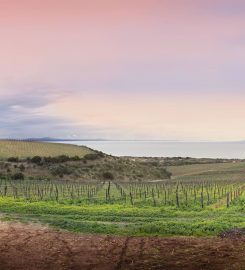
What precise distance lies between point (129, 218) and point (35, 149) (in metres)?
85.1

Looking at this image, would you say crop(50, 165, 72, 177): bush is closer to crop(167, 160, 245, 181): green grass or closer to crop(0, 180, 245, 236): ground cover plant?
crop(167, 160, 245, 181): green grass

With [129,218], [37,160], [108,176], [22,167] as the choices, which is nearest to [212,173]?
[108,176]

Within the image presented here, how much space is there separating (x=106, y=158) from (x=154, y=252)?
265 feet

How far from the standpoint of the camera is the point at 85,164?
Answer: 3516 inches

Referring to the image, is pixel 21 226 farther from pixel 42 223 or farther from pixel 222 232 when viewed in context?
pixel 222 232

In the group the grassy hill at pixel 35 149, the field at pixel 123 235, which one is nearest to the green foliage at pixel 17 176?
the grassy hill at pixel 35 149

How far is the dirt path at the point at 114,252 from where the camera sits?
17500 mm

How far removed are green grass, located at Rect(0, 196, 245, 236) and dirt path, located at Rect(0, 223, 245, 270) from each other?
5.13ft

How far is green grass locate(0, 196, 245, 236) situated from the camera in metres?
23.0

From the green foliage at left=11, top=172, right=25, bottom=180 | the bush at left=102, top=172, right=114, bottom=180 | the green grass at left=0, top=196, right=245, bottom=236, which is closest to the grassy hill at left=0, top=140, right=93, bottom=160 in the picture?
the bush at left=102, top=172, right=114, bottom=180

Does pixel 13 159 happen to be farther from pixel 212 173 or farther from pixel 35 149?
pixel 212 173

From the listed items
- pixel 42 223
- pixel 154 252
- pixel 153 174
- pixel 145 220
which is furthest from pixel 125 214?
pixel 153 174

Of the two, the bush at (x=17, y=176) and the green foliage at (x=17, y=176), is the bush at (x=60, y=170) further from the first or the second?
the bush at (x=17, y=176)

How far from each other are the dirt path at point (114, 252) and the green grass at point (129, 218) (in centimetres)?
156
